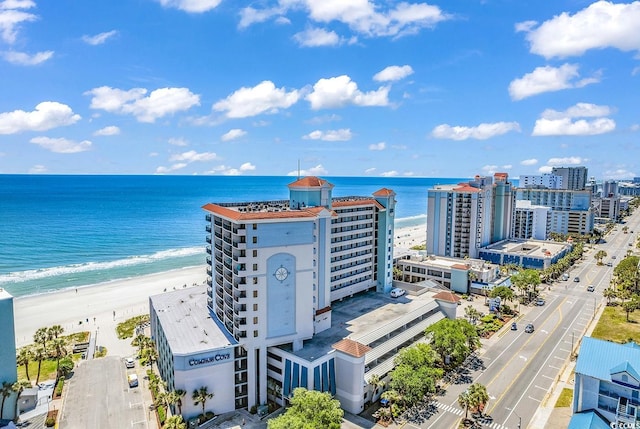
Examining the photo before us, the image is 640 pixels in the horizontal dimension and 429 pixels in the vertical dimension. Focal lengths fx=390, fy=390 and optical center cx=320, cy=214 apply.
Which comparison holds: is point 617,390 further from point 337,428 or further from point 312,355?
point 312,355

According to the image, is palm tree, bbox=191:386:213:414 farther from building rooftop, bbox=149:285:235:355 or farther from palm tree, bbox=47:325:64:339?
palm tree, bbox=47:325:64:339

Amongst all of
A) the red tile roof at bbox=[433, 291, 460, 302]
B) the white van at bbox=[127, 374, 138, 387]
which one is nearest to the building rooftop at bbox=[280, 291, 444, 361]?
the red tile roof at bbox=[433, 291, 460, 302]

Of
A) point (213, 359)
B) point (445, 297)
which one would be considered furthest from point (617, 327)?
point (213, 359)

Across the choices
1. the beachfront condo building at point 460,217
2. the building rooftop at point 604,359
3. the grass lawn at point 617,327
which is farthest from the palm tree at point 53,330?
the beachfront condo building at point 460,217

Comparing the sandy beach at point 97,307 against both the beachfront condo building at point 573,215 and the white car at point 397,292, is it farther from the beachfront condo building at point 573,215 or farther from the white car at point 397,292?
the beachfront condo building at point 573,215

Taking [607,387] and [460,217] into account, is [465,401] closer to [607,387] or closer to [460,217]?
[607,387]

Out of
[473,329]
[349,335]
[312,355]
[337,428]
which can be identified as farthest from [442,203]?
[337,428]
